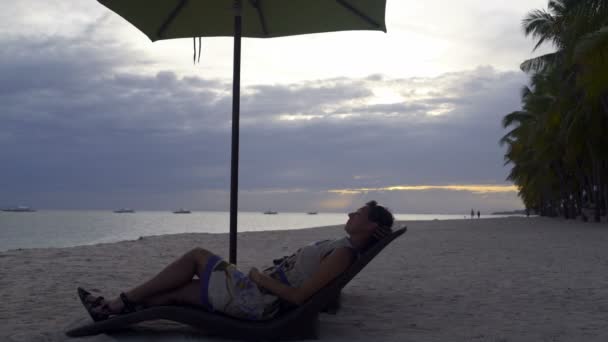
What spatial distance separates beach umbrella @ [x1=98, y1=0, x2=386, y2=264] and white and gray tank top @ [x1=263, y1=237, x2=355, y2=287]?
43.1 inches

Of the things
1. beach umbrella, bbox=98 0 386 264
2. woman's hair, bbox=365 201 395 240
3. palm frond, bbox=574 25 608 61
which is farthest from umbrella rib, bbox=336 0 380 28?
palm frond, bbox=574 25 608 61

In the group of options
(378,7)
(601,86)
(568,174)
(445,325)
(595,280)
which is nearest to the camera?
(445,325)

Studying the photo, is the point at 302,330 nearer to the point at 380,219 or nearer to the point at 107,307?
the point at 380,219

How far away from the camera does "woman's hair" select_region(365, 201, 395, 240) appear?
11.9 feet

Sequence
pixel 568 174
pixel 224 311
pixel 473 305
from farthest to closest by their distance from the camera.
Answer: pixel 568 174, pixel 473 305, pixel 224 311

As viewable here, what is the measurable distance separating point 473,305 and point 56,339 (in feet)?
11.6

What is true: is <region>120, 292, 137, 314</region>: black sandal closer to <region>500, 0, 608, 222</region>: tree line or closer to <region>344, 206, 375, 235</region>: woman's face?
<region>344, 206, 375, 235</region>: woman's face

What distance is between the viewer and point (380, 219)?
12.0 ft

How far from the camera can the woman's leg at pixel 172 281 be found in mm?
3555

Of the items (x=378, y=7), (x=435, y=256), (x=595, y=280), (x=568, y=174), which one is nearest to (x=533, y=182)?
(x=568, y=174)

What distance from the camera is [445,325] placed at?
430cm

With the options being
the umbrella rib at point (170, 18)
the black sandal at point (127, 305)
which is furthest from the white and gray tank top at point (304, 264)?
the umbrella rib at point (170, 18)

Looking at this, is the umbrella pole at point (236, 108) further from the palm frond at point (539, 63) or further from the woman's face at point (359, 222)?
the palm frond at point (539, 63)

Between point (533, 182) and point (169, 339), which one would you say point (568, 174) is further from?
point (169, 339)
